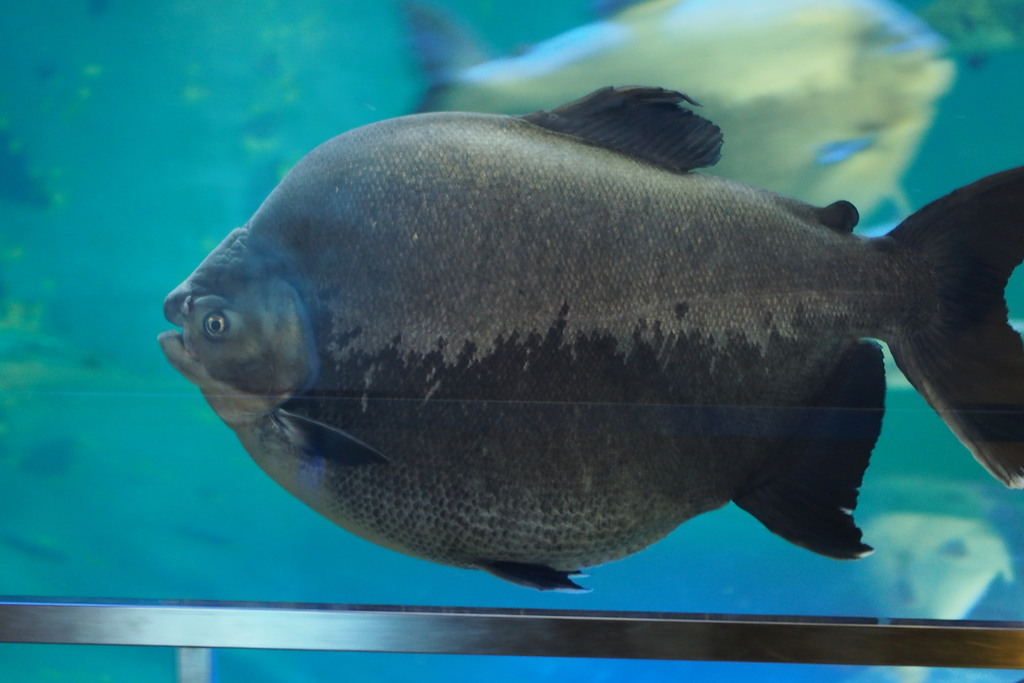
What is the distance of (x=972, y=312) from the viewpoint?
2.74 feet

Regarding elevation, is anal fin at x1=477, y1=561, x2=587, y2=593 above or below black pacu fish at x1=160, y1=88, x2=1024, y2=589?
below

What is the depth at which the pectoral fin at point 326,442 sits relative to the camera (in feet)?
2.63

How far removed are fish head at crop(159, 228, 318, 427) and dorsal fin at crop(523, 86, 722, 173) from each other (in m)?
0.40

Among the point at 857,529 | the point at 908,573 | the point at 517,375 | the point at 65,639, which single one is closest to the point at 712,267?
the point at 517,375

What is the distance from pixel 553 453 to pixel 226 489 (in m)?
0.49

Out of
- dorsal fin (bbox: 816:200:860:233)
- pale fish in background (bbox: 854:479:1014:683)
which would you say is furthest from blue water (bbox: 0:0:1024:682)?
dorsal fin (bbox: 816:200:860:233)

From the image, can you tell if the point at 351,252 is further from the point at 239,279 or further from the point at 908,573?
the point at 908,573

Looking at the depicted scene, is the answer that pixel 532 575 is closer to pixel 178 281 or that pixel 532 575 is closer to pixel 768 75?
pixel 178 281

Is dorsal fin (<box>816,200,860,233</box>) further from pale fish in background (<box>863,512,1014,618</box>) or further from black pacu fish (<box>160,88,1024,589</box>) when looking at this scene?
pale fish in background (<box>863,512,1014,618</box>)

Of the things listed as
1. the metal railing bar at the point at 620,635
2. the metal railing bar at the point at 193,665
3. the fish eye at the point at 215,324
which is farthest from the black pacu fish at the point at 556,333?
the metal railing bar at the point at 193,665

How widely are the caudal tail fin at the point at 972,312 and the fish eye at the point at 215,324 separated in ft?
2.79

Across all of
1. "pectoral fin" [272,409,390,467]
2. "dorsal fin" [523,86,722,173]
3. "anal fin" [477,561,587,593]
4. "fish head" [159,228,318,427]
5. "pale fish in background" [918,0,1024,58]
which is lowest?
"anal fin" [477,561,587,593]

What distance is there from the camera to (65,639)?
3.05 feet

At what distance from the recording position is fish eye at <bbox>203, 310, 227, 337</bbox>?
79cm
